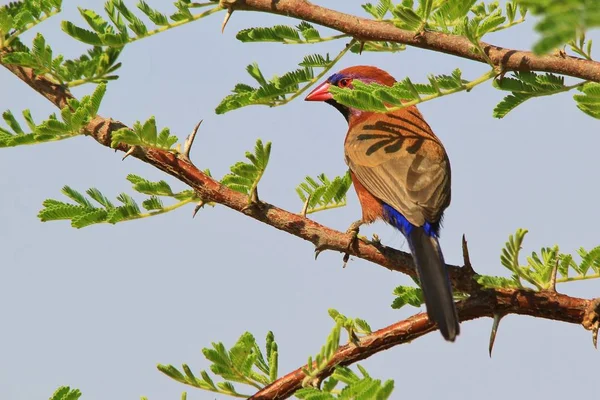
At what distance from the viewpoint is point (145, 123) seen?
3.62 m

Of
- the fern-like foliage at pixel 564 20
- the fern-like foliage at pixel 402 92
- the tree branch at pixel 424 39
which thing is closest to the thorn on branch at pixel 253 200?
the fern-like foliage at pixel 402 92

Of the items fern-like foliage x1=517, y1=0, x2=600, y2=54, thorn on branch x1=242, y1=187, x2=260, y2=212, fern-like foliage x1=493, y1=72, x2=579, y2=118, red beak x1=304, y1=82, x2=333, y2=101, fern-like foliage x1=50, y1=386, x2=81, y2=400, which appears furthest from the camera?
red beak x1=304, y1=82, x2=333, y2=101

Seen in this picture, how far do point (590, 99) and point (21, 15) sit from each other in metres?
2.54

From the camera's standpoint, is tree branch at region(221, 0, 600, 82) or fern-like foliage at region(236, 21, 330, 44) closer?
tree branch at region(221, 0, 600, 82)

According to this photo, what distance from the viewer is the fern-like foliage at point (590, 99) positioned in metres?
3.64

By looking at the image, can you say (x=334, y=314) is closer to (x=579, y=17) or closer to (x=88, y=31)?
(x=88, y=31)

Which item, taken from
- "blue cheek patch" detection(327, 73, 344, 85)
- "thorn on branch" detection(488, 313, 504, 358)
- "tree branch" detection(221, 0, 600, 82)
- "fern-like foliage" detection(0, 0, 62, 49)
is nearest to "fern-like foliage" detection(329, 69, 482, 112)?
"tree branch" detection(221, 0, 600, 82)

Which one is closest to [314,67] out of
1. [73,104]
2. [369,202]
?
[73,104]

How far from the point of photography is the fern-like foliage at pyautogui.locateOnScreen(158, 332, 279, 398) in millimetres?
3213

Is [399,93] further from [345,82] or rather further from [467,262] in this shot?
[345,82]

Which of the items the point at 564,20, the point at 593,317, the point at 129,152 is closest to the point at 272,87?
the point at 129,152

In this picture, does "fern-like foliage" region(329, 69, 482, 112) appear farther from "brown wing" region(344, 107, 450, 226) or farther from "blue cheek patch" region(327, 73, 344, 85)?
"blue cheek patch" region(327, 73, 344, 85)

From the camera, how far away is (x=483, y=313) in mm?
3811

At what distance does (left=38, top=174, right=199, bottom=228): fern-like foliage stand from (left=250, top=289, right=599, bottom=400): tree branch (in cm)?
100
